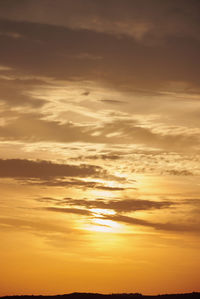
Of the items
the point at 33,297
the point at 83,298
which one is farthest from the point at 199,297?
the point at 33,297

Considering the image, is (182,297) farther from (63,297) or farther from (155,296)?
(63,297)

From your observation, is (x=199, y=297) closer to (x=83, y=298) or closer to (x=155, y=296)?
(x=155, y=296)

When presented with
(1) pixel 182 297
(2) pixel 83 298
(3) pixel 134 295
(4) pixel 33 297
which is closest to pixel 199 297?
(1) pixel 182 297

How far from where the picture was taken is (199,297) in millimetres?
68875

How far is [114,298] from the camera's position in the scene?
224 feet

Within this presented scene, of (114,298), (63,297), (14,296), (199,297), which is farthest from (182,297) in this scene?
(14,296)

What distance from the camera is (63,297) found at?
69.1 m

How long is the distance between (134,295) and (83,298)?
5756 mm

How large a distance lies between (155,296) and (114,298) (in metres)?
5.14

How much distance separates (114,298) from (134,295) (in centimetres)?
320

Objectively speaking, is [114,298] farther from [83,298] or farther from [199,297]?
[199,297]

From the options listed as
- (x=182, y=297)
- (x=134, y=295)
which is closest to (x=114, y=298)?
(x=134, y=295)

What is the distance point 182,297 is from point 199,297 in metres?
1.90

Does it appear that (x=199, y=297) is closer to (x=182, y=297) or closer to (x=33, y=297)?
(x=182, y=297)
